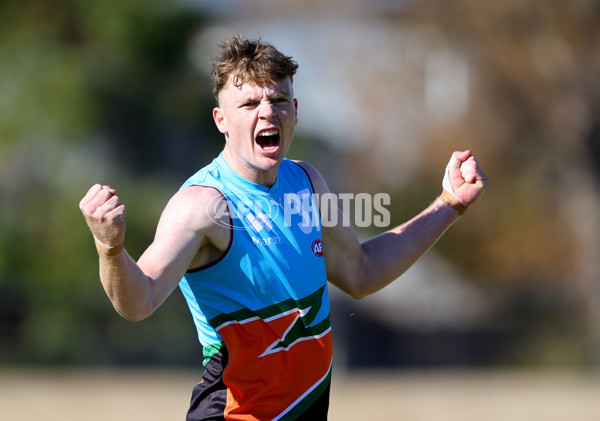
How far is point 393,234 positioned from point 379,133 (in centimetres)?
2292

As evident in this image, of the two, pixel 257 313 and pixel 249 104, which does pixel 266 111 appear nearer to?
pixel 249 104

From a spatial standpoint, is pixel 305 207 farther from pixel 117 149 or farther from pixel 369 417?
pixel 117 149

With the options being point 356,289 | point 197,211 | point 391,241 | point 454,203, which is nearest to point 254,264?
point 197,211

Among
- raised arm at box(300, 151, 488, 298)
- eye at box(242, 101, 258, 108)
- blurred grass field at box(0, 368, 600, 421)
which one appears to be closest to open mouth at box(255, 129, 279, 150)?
eye at box(242, 101, 258, 108)

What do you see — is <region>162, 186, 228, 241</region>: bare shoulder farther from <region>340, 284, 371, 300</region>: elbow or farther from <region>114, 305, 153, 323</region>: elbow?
<region>340, 284, 371, 300</region>: elbow

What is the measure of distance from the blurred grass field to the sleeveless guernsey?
7995 millimetres

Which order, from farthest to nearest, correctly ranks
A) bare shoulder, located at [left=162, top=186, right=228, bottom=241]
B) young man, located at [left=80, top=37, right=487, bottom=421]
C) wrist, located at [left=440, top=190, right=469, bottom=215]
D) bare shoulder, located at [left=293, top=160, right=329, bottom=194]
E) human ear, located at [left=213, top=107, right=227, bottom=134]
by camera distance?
wrist, located at [left=440, top=190, right=469, bottom=215], bare shoulder, located at [left=293, top=160, right=329, bottom=194], human ear, located at [left=213, top=107, right=227, bottom=134], young man, located at [left=80, top=37, right=487, bottom=421], bare shoulder, located at [left=162, top=186, right=228, bottom=241]

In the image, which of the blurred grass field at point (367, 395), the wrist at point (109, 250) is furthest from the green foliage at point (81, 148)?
the wrist at point (109, 250)

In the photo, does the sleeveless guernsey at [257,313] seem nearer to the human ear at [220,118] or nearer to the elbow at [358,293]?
the human ear at [220,118]

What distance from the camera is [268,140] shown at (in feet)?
10.7

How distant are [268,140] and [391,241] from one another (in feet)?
2.78

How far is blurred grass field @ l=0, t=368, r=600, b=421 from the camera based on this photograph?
37.9ft

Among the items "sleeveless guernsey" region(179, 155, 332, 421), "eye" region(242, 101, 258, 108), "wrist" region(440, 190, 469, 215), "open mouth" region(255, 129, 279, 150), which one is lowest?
"sleeveless guernsey" region(179, 155, 332, 421)

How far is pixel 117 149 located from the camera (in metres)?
20.5
